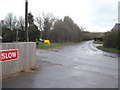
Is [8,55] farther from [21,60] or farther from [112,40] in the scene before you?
[112,40]

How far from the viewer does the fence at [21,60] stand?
5.73m

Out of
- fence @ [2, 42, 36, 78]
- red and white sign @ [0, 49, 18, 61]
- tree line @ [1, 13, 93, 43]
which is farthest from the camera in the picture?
tree line @ [1, 13, 93, 43]

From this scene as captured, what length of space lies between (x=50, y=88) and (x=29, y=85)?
0.90 metres

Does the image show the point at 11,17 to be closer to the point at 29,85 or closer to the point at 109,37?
the point at 109,37

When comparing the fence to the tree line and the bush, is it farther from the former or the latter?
the tree line

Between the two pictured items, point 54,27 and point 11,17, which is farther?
point 11,17

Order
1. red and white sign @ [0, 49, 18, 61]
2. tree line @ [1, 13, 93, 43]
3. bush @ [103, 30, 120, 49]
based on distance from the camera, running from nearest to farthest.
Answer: red and white sign @ [0, 49, 18, 61]
bush @ [103, 30, 120, 49]
tree line @ [1, 13, 93, 43]

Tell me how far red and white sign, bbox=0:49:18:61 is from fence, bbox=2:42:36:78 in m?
0.15

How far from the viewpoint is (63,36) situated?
44.5m

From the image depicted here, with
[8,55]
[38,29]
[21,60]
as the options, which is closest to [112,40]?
[21,60]

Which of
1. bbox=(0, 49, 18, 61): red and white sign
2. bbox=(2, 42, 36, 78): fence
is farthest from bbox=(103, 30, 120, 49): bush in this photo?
bbox=(0, 49, 18, 61): red and white sign

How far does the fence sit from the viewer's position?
5.73 metres

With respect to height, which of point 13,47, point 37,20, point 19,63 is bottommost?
point 19,63

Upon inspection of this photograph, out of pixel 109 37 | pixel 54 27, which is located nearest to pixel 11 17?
pixel 54 27
